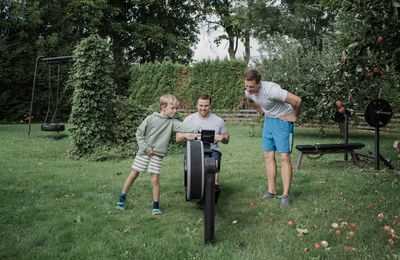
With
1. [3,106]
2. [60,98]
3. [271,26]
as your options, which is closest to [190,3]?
[271,26]

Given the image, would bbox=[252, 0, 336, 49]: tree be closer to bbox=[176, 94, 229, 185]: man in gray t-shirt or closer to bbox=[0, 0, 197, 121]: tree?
bbox=[0, 0, 197, 121]: tree

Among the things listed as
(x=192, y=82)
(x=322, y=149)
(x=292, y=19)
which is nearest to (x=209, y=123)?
(x=322, y=149)

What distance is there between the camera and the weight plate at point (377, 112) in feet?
23.7

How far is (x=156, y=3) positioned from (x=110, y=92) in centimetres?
2018

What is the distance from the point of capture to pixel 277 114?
4.90 metres

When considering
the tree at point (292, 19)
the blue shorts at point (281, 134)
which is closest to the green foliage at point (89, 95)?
the blue shorts at point (281, 134)

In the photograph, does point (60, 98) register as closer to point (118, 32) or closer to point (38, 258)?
point (118, 32)

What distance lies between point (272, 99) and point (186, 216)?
1861 mm

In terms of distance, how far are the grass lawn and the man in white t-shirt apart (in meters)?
0.54

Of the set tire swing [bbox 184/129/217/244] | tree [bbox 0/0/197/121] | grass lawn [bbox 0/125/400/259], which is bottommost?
grass lawn [bbox 0/125/400/259]

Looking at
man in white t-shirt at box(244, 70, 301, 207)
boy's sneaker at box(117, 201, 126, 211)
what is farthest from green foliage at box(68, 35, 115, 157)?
man in white t-shirt at box(244, 70, 301, 207)

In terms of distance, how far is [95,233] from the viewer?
383cm

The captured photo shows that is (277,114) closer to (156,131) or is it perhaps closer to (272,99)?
(272,99)

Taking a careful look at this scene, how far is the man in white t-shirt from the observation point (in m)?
4.61
